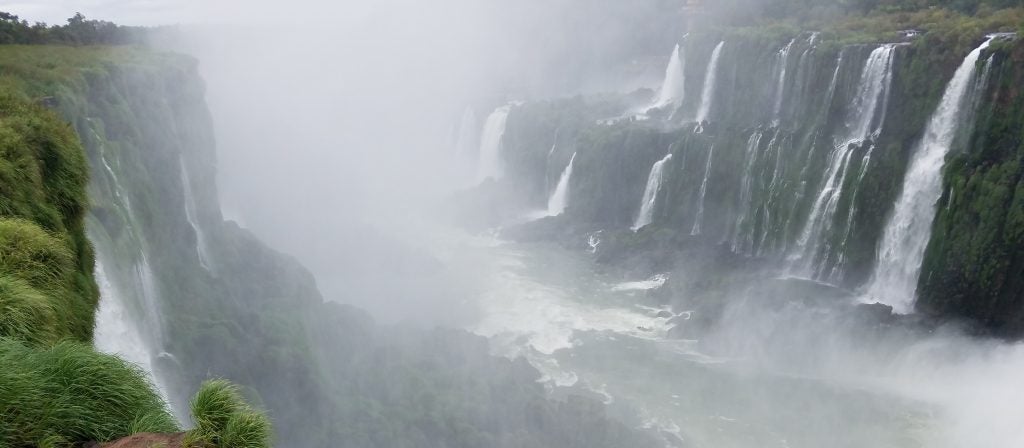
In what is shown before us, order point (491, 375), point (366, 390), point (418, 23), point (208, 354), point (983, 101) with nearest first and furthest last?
point (208, 354) → point (366, 390) → point (491, 375) → point (983, 101) → point (418, 23)

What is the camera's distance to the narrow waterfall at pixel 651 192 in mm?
38938

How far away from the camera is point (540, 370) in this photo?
2589 cm

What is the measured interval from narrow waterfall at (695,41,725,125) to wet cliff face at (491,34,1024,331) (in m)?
0.16

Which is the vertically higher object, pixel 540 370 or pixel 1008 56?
pixel 1008 56

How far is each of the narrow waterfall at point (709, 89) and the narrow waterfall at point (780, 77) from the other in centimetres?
491

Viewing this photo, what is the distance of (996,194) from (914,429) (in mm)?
8225

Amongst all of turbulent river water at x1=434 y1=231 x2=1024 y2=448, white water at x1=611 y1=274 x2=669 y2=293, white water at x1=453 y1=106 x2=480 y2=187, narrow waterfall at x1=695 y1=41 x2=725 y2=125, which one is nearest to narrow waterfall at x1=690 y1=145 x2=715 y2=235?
narrow waterfall at x1=695 y1=41 x2=725 y2=125

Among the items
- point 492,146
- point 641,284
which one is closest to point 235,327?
point 641,284

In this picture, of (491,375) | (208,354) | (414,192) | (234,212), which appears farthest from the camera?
(414,192)

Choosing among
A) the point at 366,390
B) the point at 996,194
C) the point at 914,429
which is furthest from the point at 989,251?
the point at 366,390

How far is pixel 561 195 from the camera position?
45781mm

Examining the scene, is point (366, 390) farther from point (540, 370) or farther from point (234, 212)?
point (234, 212)

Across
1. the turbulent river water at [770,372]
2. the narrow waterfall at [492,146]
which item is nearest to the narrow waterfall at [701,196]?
the turbulent river water at [770,372]

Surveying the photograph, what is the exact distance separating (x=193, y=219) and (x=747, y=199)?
23512 mm
